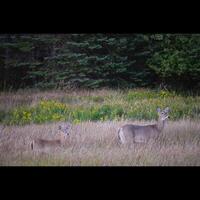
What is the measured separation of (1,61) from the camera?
6496 mm

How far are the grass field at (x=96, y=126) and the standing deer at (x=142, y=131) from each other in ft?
0.22

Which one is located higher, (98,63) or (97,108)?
(98,63)

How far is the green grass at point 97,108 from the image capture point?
6359 mm

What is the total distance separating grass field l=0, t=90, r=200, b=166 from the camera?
6094mm

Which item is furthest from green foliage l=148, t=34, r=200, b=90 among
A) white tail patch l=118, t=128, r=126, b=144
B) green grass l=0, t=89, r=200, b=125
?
white tail patch l=118, t=128, r=126, b=144

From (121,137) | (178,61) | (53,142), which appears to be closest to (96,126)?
(121,137)

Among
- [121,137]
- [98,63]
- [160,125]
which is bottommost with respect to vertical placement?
[121,137]

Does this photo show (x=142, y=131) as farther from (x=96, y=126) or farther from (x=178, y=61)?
(x=178, y=61)

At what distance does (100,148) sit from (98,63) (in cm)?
102

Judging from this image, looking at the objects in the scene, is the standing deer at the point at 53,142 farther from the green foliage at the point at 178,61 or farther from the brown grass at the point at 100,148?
the green foliage at the point at 178,61

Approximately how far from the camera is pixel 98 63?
654 cm

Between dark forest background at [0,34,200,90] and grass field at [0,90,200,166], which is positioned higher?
dark forest background at [0,34,200,90]

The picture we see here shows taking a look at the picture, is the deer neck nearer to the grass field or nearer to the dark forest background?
the grass field

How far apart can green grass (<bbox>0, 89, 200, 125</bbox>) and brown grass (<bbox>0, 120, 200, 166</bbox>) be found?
82 millimetres
